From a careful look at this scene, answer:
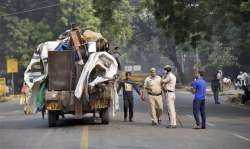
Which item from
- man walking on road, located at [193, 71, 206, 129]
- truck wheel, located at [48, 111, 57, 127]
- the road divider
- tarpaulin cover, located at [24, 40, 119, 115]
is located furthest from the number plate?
man walking on road, located at [193, 71, 206, 129]

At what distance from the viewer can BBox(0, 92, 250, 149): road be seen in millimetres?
15820

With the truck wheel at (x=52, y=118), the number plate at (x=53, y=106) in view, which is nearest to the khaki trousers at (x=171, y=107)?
the number plate at (x=53, y=106)

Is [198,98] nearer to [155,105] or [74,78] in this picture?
[155,105]

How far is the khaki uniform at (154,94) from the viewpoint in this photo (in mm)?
21953

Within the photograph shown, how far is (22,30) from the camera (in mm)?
66438

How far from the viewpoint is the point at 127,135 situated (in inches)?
722

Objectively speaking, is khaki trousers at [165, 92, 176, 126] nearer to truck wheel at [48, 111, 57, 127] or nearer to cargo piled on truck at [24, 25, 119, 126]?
cargo piled on truck at [24, 25, 119, 126]

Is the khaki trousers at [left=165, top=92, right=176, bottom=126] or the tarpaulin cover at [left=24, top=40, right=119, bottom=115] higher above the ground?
the tarpaulin cover at [left=24, top=40, right=119, bottom=115]

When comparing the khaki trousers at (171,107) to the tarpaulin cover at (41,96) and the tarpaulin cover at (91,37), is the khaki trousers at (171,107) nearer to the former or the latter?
the tarpaulin cover at (91,37)

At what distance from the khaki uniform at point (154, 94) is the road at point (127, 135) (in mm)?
523

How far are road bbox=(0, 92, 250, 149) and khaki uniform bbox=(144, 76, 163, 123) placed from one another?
52 centimetres

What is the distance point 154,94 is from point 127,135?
3.93 meters

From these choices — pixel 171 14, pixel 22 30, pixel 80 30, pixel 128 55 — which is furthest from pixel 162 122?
pixel 128 55

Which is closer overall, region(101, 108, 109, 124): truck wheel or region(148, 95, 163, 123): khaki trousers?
region(148, 95, 163, 123): khaki trousers
